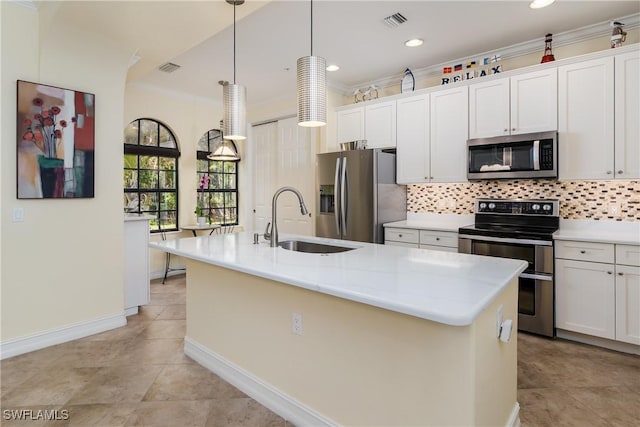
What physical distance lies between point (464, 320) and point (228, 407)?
1.62m

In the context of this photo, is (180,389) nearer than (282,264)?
No

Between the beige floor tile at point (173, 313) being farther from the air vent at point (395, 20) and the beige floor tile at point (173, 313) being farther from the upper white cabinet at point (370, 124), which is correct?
the air vent at point (395, 20)

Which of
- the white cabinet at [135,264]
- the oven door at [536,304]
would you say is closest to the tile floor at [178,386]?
the oven door at [536,304]

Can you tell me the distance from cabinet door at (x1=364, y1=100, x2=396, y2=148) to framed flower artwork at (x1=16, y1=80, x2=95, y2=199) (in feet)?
9.49

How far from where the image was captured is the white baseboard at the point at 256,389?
1.88m

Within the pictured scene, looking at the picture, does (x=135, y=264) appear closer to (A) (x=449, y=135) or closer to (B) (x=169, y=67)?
(B) (x=169, y=67)

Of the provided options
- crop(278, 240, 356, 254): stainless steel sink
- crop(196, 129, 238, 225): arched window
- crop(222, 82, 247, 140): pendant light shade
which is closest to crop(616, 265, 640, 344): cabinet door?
crop(278, 240, 356, 254): stainless steel sink

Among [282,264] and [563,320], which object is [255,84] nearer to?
[282,264]

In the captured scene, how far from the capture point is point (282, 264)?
6.00 feet

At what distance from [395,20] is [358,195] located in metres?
1.77

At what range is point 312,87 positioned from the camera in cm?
199

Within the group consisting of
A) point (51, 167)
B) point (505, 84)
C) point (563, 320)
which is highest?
point (505, 84)

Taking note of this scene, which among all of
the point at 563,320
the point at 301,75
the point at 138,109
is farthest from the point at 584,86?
→ the point at 138,109

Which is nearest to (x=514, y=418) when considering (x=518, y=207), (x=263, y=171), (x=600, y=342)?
(x=600, y=342)
